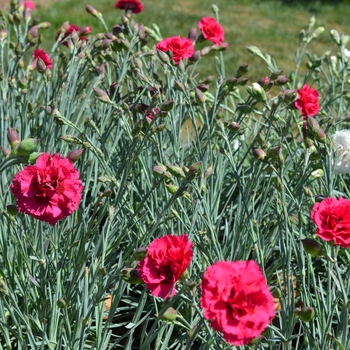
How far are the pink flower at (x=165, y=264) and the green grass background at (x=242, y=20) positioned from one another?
3835mm

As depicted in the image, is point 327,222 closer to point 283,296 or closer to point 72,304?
point 283,296

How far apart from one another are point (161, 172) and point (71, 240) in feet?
1.49

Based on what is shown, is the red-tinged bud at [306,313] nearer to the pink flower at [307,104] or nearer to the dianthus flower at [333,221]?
the dianthus flower at [333,221]

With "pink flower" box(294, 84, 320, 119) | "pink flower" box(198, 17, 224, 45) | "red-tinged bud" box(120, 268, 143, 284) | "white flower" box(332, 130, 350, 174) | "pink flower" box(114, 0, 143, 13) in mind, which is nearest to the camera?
"red-tinged bud" box(120, 268, 143, 284)

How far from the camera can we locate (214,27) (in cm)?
224

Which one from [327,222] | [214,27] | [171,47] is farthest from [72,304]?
[214,27]

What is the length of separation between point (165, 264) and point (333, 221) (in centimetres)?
32

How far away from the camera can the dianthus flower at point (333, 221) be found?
1109 mm

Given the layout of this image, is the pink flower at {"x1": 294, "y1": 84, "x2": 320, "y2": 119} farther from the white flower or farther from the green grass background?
the green grass background

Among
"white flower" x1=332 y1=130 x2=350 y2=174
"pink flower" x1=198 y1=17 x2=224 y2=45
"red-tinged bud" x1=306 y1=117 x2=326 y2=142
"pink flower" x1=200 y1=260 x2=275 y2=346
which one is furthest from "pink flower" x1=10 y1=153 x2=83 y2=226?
"pink flower" x1=198 y1=17 x2=224 y2=45

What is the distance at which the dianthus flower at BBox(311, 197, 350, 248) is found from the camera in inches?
43.7

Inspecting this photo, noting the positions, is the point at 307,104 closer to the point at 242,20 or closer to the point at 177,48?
the point at 177,48

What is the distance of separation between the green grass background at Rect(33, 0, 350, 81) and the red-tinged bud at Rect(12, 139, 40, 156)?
12.3ft

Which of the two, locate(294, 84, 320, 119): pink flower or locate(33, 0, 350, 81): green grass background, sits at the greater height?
locate(294, 84, 320, 119): pink flower
